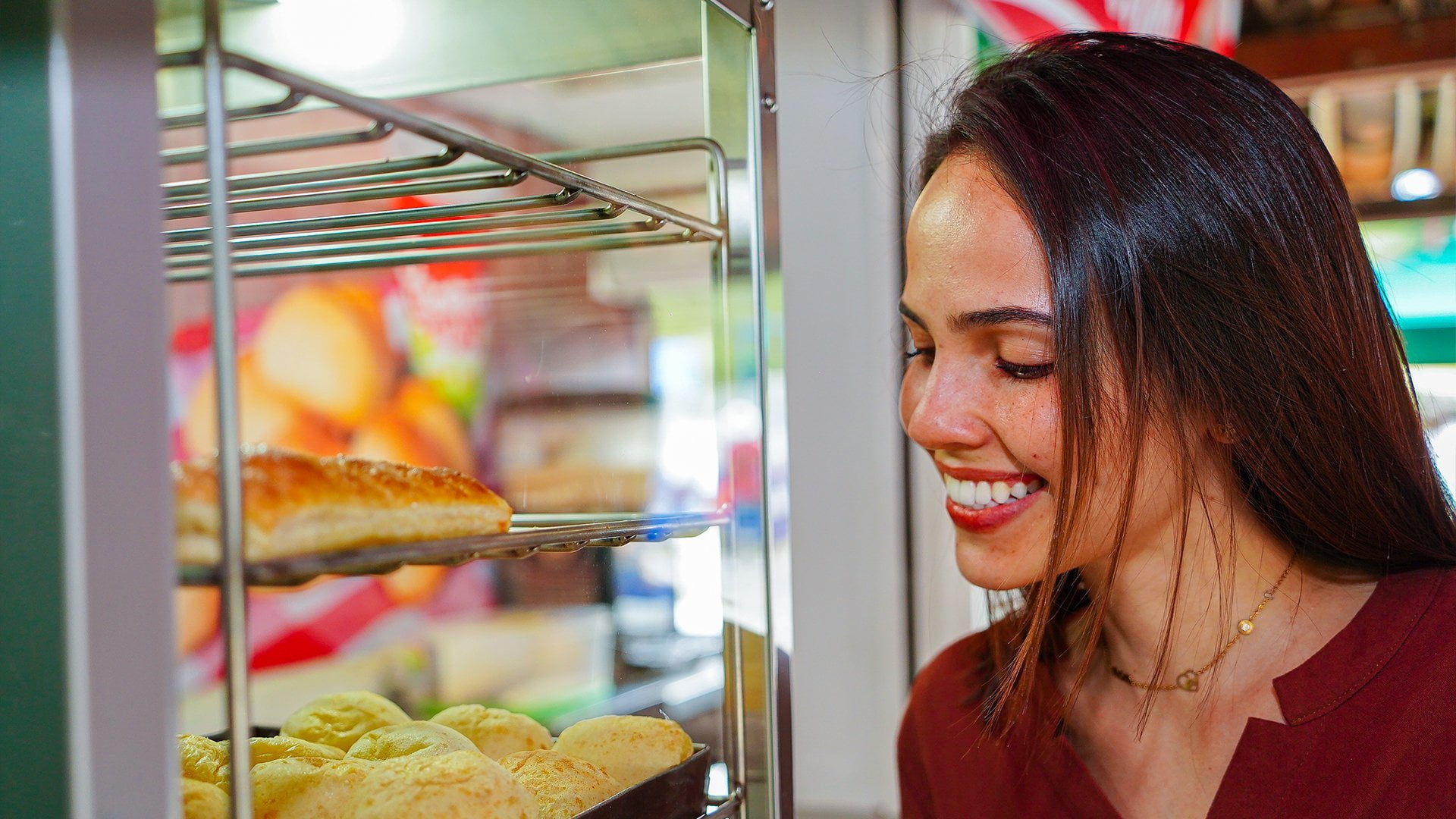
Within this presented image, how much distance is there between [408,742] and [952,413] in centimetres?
50

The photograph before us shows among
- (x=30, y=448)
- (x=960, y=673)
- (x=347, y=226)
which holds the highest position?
(x=347, y=226)

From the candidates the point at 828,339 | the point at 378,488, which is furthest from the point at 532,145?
the point at 378,488

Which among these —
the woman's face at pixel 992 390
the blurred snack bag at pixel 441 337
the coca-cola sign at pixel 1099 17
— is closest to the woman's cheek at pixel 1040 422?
the woman's face at pixel 992 390

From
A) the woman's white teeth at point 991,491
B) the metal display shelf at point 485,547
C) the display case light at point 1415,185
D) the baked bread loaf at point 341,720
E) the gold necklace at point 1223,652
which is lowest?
the gold necklace at point 1223,652

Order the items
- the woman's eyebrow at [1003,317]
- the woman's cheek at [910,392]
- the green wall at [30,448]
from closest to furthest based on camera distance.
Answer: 1. the green wall at [30,448]
2. the woman's eyebrow at [1003,317]
3. the woman's cheek at [910,392]

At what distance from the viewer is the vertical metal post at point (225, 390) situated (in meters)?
0.38

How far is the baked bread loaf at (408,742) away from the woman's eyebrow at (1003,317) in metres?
0.52

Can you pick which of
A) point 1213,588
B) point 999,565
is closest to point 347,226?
point 999,565

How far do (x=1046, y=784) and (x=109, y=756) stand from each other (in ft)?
3.20

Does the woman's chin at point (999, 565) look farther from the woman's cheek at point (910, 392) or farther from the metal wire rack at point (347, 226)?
the metal wire rack at point (347, 226)

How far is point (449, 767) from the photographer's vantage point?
58 centimetres

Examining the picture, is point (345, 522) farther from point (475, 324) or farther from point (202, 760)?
point (475, 324)

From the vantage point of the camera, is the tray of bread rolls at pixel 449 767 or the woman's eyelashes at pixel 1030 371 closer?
the tray of bread rolls at pixel 449 767

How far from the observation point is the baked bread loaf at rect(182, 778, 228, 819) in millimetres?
474
